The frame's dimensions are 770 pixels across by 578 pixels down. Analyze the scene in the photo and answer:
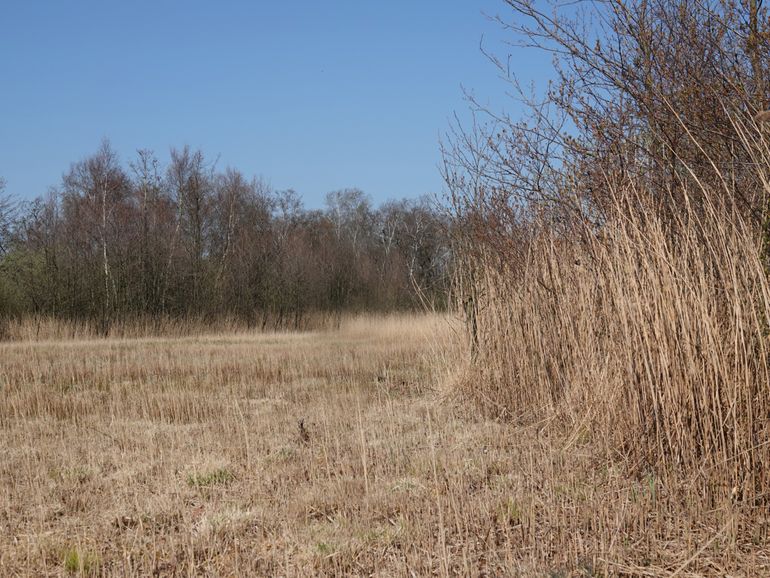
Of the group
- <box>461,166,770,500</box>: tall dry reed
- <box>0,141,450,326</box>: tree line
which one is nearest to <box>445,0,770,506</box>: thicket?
<box>461,166,770,500</box>: tall dry reed

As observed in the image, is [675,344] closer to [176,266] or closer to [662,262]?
[662,262]

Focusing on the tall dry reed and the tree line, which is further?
the tree line

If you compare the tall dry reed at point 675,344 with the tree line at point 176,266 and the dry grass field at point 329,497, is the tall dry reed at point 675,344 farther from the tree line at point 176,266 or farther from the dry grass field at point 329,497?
the tree line at point 176,266

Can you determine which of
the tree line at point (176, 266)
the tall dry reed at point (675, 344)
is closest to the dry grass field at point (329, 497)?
the tall dry reed at point (675, 344)

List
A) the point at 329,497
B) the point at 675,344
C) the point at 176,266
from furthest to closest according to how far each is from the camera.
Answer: the point at 176,266
the point at 329,497
the point at 675,344

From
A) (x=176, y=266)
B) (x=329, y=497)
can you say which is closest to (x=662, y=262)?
(x=329, y=497)

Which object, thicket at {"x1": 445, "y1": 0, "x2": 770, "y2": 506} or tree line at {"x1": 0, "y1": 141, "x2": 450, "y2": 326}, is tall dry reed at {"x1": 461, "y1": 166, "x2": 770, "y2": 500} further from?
tree line at {"x1": 0, "y1": 141, "x2": 450, "y2": 326}

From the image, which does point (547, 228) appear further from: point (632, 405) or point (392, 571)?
point (392, 571)

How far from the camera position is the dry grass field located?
3133 mm

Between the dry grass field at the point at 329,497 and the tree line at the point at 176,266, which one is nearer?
the dry grass field at the point at 329,497

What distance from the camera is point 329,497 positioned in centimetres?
398

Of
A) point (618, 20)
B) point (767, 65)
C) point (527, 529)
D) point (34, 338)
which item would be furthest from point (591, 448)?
point (34, 338)

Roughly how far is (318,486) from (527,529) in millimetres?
1318

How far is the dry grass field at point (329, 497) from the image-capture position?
3.13 meters
